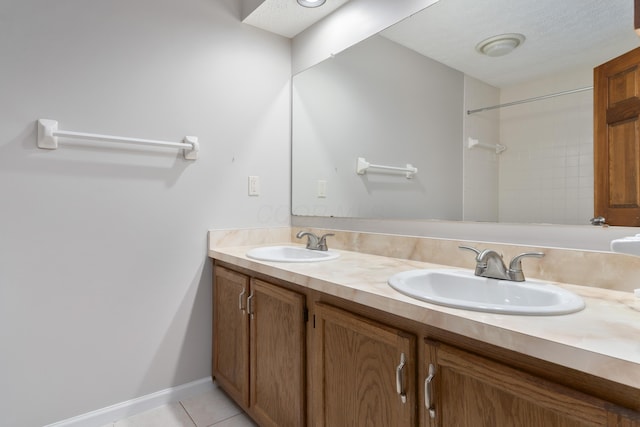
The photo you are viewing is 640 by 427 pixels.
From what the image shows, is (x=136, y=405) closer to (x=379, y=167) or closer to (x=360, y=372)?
(x=360, y=372)

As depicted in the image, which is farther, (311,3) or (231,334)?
(311,3)

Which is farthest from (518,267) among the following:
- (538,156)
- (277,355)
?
(277,355)

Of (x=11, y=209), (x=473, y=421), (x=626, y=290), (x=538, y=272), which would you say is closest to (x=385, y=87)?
(x=538, y=272)

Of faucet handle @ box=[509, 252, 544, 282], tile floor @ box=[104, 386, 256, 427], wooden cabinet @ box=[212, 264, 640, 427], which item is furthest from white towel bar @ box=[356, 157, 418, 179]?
tile floor @ box=[104, 386, 256, 427]

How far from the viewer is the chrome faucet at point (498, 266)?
1.06 metres

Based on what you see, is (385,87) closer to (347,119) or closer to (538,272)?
(347,119)

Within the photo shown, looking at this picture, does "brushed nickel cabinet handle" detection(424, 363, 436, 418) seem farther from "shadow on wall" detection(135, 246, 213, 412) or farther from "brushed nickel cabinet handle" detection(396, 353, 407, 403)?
"shadow on wall" detection(135, 246, 213, 412)

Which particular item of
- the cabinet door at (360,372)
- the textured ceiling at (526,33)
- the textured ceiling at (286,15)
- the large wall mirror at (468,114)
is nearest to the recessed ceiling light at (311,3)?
the textured ceiling at (286,15)

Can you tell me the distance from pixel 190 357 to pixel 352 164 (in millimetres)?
1331

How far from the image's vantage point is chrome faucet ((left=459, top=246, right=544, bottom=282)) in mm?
1058

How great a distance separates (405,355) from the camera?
2.88 ft

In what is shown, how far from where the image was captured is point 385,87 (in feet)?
5.59

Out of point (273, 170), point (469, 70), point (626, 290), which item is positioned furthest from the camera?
point (273, 170)

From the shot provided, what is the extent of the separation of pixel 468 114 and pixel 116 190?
5.08 ft
